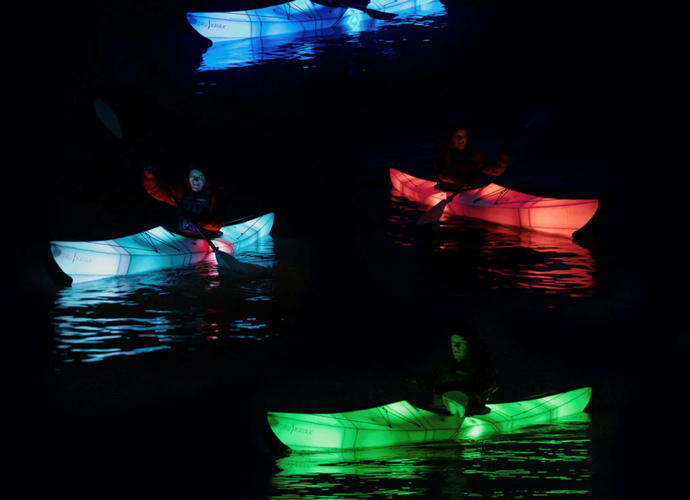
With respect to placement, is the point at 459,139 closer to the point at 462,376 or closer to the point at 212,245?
the point at 212,245

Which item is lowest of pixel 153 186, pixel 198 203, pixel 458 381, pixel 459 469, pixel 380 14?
pixel 459 469

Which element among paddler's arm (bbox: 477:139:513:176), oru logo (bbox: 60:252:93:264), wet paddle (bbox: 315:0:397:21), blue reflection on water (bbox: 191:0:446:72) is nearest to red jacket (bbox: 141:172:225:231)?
oru logo (bbox: 60:252:93:264)

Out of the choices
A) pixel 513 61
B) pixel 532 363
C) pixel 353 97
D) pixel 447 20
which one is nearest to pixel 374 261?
pixel 532 363

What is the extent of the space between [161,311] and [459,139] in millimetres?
4175

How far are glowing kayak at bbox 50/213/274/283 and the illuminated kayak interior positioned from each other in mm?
9887

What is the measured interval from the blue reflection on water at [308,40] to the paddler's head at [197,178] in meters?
6.81

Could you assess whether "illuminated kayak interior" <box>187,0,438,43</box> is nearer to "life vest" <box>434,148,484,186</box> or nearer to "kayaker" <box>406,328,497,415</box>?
"life vest" <box>434,148,484,186</box>

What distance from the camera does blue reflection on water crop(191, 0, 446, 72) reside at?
1491 centimetres

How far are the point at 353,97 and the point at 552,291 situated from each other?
6420 millimetres

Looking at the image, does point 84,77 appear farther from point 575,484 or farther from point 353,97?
point 575,484

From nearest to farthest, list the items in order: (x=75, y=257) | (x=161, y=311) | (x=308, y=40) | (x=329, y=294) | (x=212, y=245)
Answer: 1. (x=161, y=311)
2. (x=329, y=294)
3. (x=75, y=257)
4. (x=212, y=245)
5. (x=308, y=40)

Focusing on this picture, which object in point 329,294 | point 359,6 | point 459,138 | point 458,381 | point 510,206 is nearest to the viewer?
point 458,381

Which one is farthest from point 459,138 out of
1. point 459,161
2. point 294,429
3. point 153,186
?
point 294,429

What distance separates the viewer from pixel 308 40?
1688cm
